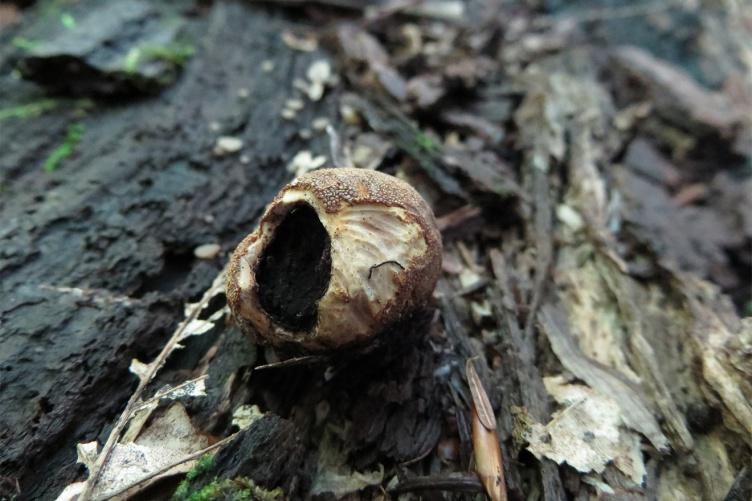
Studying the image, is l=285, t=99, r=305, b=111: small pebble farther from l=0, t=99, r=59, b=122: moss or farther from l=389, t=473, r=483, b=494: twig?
l=389, t=473, r=483, b=494: twig

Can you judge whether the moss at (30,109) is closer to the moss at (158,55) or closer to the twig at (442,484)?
the moss at (158,55)

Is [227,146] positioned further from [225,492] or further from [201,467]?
[225,492]

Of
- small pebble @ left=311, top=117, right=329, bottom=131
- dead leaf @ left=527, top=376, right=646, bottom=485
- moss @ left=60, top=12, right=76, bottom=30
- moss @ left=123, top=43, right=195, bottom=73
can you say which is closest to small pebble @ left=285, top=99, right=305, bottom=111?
small pebble @ left=311, top=117, right=329, bottom=131

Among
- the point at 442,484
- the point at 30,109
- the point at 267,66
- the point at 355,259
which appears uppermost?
the point at 355,259

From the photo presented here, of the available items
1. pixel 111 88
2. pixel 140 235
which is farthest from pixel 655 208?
pixel 111 88

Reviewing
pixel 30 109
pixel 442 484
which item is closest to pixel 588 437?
pixel 442 484

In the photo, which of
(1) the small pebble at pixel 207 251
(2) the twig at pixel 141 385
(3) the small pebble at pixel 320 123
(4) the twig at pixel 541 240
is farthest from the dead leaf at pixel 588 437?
(3) the small pebble at pixel 320 123

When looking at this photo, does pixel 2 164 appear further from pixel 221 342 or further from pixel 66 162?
pixel 221 342
